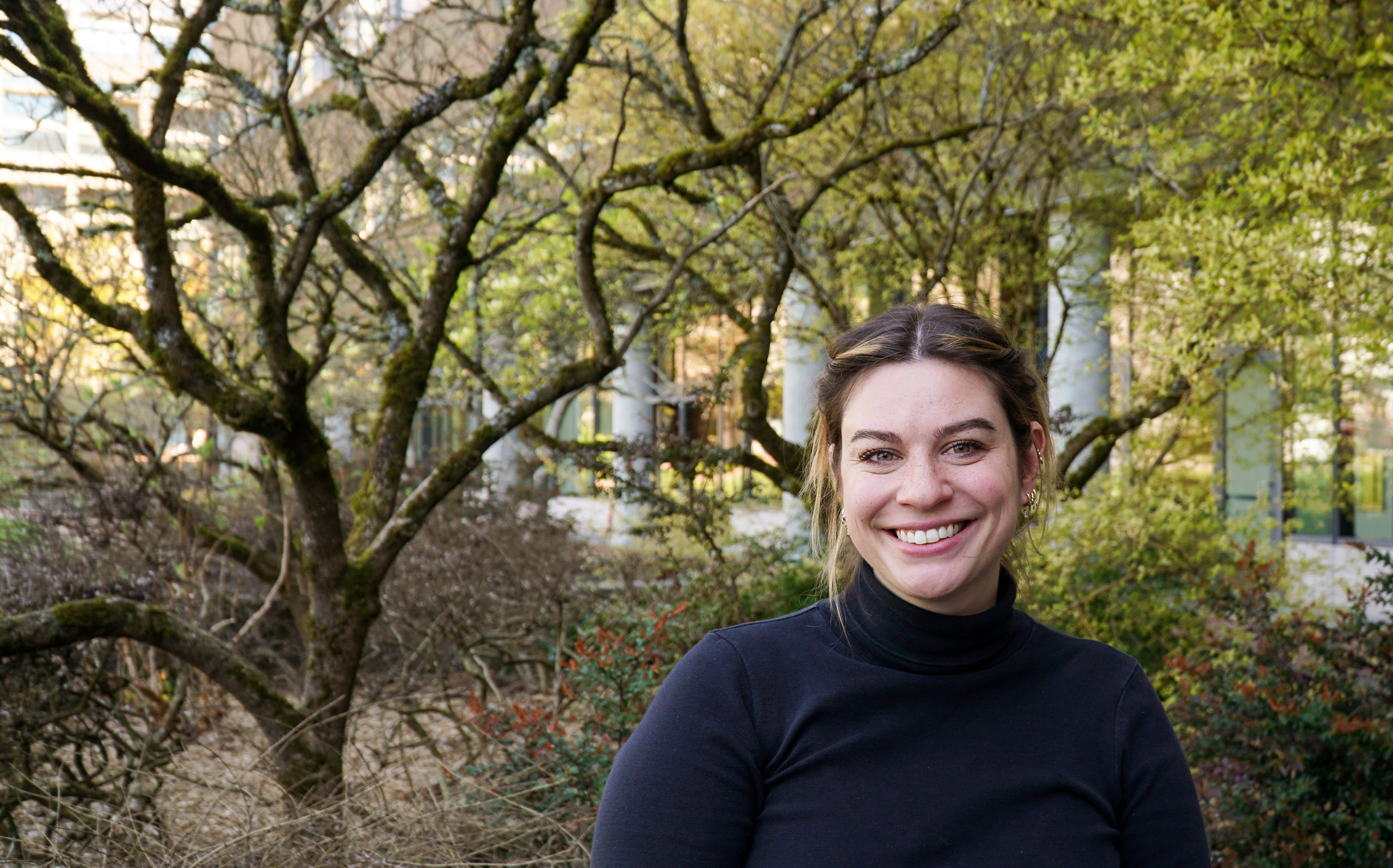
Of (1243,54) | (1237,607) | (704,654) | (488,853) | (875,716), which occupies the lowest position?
(488,853)

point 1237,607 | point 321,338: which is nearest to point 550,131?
point 321,338

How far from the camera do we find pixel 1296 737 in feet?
13.1

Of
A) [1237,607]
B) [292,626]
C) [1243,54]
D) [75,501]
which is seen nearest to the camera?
[1237,607]

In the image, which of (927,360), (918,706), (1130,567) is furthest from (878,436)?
(1130,567)

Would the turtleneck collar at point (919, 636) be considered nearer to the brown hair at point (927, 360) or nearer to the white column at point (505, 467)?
the brown hair at point (927, 360)

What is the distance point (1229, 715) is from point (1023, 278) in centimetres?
488

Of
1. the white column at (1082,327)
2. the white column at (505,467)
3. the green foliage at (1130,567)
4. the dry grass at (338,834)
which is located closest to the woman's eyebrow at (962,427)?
the dry grass at (338,834)

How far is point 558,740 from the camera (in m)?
4.62

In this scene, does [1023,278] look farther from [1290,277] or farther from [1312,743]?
[1312,743]

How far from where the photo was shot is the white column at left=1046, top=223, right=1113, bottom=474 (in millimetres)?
8531

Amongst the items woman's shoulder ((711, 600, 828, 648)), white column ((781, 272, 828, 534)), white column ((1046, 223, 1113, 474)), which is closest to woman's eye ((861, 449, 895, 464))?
woman's shoulder ((711, 600, 828, 648))

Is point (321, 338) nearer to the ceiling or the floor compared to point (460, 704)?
nearer to the ceiling

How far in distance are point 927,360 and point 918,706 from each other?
0.53 metres

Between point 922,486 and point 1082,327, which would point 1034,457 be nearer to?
point 922,486
